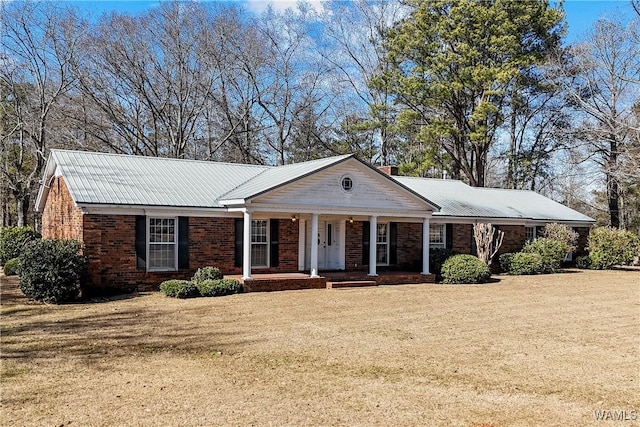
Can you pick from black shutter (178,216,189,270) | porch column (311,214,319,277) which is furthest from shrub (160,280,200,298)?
porch column (311,214,319,277)

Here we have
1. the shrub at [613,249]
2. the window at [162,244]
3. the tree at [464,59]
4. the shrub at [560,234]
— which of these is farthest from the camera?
the tree at [464,59]

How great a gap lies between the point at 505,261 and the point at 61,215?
17.7 m

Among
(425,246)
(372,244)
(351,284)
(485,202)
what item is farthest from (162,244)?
(485,202)

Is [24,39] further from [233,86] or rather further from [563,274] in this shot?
[563,274]

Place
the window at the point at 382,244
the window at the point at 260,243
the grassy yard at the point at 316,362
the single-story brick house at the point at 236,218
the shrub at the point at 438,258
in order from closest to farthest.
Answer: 1. the grassy yard at the point at 316,362
2. the single-story brick house at the point at 236,218
3. the window at the point at 260,243
4. the shrub at the point at 438,258
5. the window at the point at 382,244

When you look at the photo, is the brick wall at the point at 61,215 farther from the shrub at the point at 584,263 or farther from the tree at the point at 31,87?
the shrub at the point at 584,263

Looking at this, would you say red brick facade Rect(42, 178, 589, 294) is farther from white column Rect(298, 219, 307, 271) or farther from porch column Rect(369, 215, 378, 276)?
porch column Rect(369, 215, 378, 276)

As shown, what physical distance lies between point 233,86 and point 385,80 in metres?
9.82

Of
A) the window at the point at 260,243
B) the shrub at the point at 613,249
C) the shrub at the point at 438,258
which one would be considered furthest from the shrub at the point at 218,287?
the shrub at the point at 613,249

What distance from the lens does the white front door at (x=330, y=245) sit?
19922 millimetres

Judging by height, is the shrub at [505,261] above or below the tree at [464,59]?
below

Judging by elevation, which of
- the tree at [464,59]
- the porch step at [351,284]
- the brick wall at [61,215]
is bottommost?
the porch step at [351,284]

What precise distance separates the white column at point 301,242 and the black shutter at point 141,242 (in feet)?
18.2

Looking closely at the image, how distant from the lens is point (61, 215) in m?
17.5
